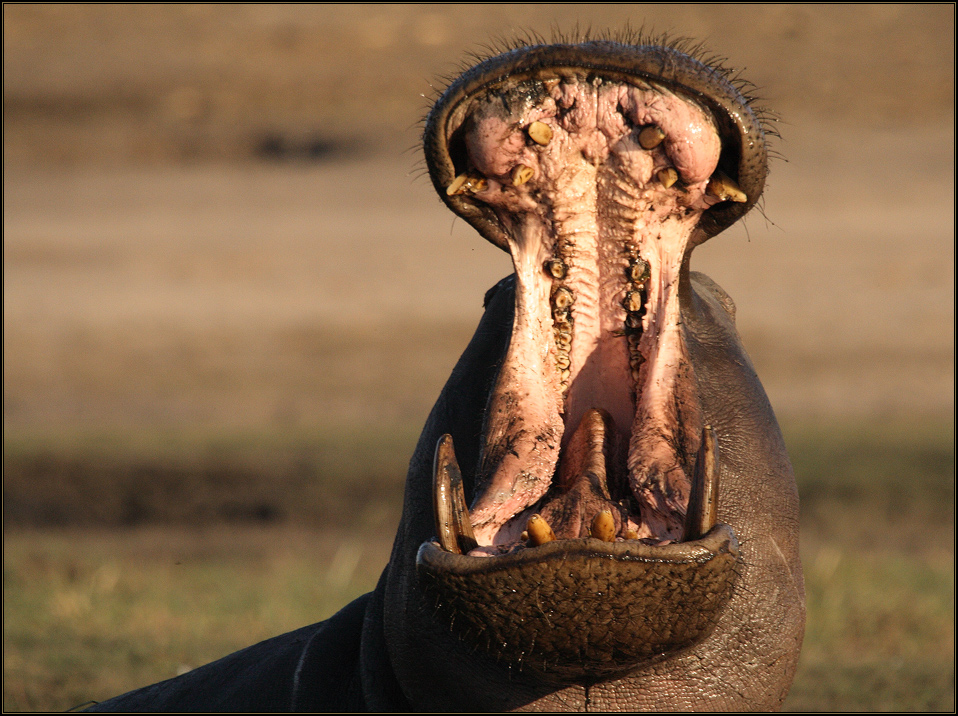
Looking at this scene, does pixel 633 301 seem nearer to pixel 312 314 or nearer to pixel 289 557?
pixel 289 557

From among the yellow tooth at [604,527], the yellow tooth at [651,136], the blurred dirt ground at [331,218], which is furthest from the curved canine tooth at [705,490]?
the blurred dirt ground at [331,218]

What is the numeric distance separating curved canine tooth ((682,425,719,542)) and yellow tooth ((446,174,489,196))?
0.75 meters

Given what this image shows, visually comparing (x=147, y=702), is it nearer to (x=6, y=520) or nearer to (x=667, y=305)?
(x=667, y=305)

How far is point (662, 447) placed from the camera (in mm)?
2611

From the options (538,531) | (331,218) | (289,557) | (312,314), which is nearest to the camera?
(538,531)

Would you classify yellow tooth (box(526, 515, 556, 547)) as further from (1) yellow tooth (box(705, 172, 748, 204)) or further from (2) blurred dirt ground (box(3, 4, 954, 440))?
(2) blurred dirt ground (box(3, 4, 954, 440))

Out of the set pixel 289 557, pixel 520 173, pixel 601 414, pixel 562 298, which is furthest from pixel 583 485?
pixel 289 557

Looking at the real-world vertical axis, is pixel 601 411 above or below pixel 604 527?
above

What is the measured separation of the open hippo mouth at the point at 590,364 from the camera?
223 centimetres

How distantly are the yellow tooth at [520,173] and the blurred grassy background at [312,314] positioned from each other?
1740 mm

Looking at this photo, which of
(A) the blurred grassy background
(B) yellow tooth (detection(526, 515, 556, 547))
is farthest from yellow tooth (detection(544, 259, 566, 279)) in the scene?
(A) the blurred grassy background

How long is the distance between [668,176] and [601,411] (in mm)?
516

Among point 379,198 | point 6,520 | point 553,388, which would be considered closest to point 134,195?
point 379,198

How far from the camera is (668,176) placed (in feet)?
8.63
